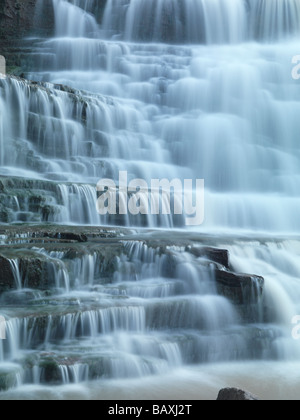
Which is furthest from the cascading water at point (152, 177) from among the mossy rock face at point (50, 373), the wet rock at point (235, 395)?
the wet rock at point (235, 395)

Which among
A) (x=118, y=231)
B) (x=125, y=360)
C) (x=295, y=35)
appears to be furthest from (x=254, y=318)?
(x=295, y=35)

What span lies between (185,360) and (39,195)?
5292mm

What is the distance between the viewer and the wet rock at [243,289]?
7.16 meters

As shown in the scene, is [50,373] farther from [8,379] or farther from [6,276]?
[6,276]

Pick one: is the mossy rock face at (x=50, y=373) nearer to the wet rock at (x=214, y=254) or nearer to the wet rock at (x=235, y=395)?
the wet rock at (x=235, y=395)

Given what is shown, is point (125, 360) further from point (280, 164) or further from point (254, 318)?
point (280, 164)

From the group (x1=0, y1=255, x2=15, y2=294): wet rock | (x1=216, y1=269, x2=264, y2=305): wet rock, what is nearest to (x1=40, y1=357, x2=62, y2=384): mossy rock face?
(x1=0, y1=255, x2=15, y2=294): wet rock

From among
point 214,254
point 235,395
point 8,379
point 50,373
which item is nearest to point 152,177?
point 214,254

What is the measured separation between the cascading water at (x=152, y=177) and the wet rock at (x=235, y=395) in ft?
4.22

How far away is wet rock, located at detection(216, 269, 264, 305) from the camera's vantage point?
7.16 metres

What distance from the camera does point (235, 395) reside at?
152 inches

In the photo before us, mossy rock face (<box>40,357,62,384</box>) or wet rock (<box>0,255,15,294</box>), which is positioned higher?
wet rock (<box>0,255,15,294</box>)

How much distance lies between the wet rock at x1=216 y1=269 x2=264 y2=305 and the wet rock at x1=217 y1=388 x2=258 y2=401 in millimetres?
3184

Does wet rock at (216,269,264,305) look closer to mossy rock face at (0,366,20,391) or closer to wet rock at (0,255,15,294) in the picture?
wet rock at (0,255,15,294)
